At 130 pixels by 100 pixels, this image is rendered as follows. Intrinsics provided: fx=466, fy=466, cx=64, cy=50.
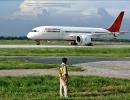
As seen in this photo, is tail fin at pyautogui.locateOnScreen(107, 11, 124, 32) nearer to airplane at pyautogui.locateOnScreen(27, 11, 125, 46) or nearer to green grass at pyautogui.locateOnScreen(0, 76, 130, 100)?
airplane at pyautogui.locateOnScreen(27, 11, 125, 46)

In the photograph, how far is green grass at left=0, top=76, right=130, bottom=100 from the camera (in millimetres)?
16875

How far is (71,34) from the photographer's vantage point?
286 feet

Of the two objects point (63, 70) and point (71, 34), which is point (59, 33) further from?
point (63, 70)

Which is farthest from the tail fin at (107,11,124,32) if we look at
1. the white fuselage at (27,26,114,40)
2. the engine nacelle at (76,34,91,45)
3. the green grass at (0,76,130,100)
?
the green grass at (0,76,130,100)

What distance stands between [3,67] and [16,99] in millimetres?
14464

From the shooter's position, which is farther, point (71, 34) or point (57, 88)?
point (71, 34)

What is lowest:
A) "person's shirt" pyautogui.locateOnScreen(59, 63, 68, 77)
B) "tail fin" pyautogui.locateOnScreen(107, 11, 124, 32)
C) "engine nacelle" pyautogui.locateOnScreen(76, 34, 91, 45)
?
"engine nacelle" pyautogui.locateOnScreen(76, 34, 91, 45)

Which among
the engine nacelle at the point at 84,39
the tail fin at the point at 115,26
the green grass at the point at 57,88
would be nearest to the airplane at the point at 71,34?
the engine nacelle at the point at 84,39

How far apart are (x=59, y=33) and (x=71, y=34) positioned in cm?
348

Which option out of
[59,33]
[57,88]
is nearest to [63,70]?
[57,88]

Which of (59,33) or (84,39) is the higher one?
(59,33)

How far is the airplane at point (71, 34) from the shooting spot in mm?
83688

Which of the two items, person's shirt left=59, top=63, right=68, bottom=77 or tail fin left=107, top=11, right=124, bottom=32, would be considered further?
tail fin left=107, top=11, right=124, bottom=32

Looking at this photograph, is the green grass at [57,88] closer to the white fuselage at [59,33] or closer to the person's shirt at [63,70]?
the person's shirt at [63,70]
